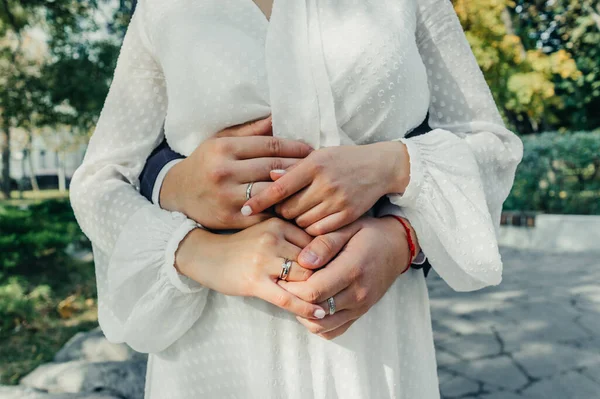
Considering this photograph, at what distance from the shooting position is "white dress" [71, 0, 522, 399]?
0.91m

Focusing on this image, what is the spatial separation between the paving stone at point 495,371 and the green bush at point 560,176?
15.1 ft

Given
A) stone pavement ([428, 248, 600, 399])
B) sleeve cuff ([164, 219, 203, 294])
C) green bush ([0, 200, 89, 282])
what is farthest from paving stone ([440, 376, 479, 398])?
green bush ([0, 200, 89, 282])

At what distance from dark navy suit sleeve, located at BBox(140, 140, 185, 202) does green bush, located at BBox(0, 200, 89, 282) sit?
16.8 ft

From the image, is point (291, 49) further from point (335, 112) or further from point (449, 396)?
point (449, 396)

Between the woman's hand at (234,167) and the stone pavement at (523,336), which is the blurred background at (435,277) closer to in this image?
the stone pavement at (523,336)

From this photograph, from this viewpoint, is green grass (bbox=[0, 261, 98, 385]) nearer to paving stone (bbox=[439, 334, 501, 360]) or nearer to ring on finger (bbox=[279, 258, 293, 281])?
paving stone (bbox=[439, 334, 501, 360])

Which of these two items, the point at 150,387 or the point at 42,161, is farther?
the point at 42,161

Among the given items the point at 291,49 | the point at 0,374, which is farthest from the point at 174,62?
the point at 0,374

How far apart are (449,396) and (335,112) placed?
2761 millimetres

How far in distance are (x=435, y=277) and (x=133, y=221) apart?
529 centimetres

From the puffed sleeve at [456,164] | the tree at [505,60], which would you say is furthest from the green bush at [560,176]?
the puffed sleeve at [456,164]

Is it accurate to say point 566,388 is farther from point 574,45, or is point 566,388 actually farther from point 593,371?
point 574,45

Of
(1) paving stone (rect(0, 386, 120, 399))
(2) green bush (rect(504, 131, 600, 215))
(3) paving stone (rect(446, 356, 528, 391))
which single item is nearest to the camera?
(1) paving stone (rect(0, 386, 120, 399))

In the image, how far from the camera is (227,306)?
0.98 meters
